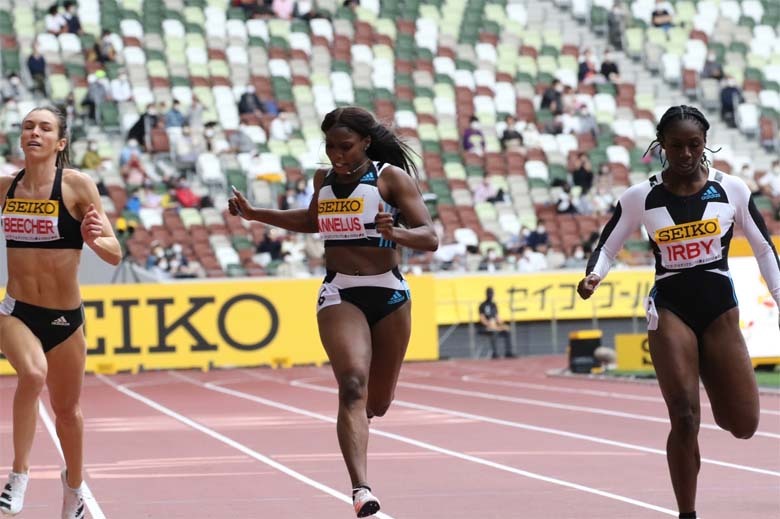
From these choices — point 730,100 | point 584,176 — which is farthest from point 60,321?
point 730,100

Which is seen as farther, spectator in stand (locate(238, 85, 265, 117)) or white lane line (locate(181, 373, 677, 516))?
spectator in stand (locate(238, 85, 265, 117))

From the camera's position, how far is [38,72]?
30.1 metres

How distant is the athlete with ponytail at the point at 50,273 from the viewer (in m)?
7.88

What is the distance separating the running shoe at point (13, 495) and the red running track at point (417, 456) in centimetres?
101

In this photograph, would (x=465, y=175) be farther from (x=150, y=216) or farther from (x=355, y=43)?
(x=150, y=216)

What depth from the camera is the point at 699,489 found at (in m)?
9.63

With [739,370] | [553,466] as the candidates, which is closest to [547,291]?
[553,466]

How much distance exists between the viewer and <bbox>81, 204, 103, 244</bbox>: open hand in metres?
7.60

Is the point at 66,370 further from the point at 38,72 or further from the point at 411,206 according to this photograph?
the point at 38,72

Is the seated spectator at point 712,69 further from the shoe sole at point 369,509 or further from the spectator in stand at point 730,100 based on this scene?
the shoe sole at point 369,509

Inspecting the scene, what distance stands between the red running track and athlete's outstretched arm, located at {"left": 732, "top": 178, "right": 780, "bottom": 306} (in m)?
1.26

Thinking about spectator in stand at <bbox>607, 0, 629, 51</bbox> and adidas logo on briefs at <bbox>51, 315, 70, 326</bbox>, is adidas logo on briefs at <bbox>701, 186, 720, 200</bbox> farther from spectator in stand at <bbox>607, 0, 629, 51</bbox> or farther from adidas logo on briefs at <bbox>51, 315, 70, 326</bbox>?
spectator in stand at <bbox>607, 0, 629, 51</bbox>

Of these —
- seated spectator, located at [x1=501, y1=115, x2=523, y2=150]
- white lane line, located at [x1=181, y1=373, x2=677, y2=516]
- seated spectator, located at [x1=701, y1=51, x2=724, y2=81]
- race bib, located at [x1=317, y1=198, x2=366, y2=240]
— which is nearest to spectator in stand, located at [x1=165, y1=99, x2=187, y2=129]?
seated spectator, located at [x1=501, y1=115, x2=523, y2=150]

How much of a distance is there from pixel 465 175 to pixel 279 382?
9998mm
